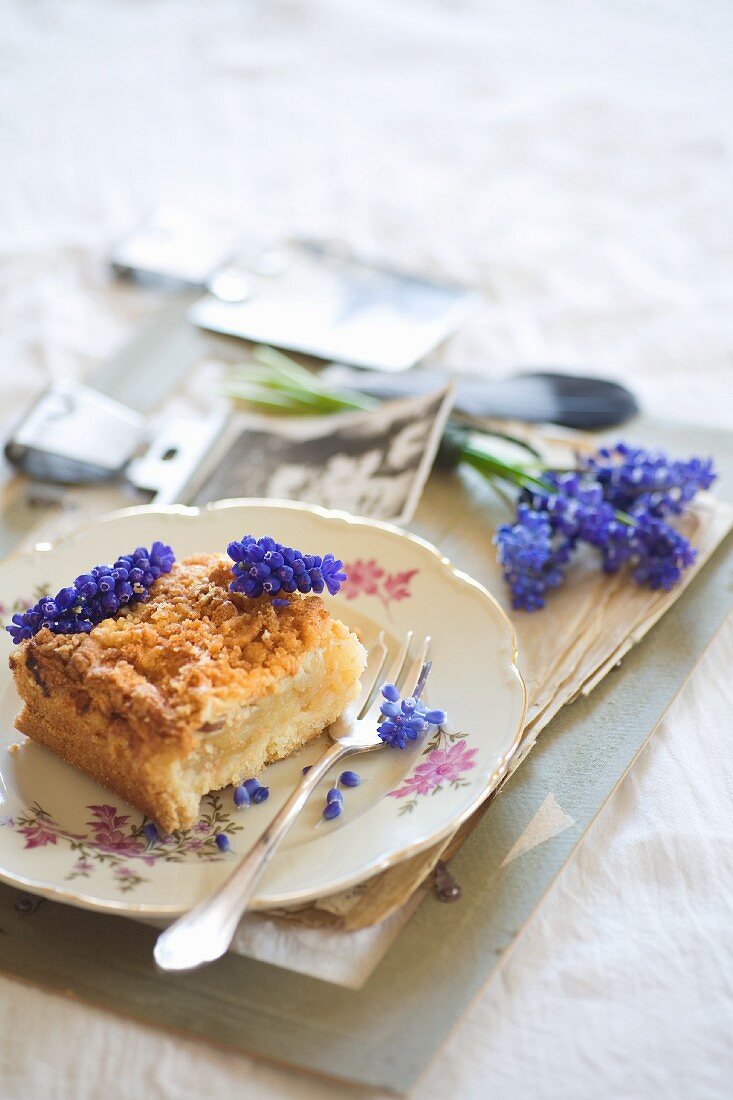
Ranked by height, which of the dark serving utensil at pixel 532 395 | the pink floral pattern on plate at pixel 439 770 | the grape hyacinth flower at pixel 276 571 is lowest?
the dark serving utensil at pixel 532 395

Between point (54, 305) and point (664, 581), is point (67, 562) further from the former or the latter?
point (54, 305)

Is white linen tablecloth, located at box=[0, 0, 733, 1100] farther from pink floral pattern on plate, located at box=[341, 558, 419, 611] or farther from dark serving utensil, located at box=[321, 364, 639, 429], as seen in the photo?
pink floral pattern on plate, located at box=[341, 558, 419, 611]

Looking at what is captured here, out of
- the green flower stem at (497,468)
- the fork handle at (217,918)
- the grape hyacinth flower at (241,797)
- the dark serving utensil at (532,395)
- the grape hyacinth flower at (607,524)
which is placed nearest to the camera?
the fork handle at (217,918)

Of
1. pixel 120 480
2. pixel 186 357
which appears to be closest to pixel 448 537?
pixel 120 480

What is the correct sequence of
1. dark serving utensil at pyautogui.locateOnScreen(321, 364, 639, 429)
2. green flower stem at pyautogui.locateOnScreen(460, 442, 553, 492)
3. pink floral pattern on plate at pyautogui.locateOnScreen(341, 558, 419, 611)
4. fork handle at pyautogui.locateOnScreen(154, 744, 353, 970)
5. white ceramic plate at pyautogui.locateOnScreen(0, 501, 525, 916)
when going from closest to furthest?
fork handle at pyautogui.locateOnScreen(154, 744, 353, 970) → white ceramic plate at pyautogui.locateOnScreen(0, 501, 525, 916) → pink floral pattern on plate at pyautogui.locateOnScreen(341, 558, 419, 611) → green flower stem at pyautogui.locateOnScreen(460, 442, 553, 492) → dark serving utensil at pyautogui.locateOnScreen(321, 364, 639, 429)

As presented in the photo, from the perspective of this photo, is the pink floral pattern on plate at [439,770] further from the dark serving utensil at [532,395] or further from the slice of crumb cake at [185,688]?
the dark serving utensil at [532,395]

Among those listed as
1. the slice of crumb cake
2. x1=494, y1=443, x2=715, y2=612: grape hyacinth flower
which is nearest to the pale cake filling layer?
the slice of crumb cake

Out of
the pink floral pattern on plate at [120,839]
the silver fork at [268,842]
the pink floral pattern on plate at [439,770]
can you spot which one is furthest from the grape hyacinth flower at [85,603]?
the pink floral pattern on plate at [439,770]
